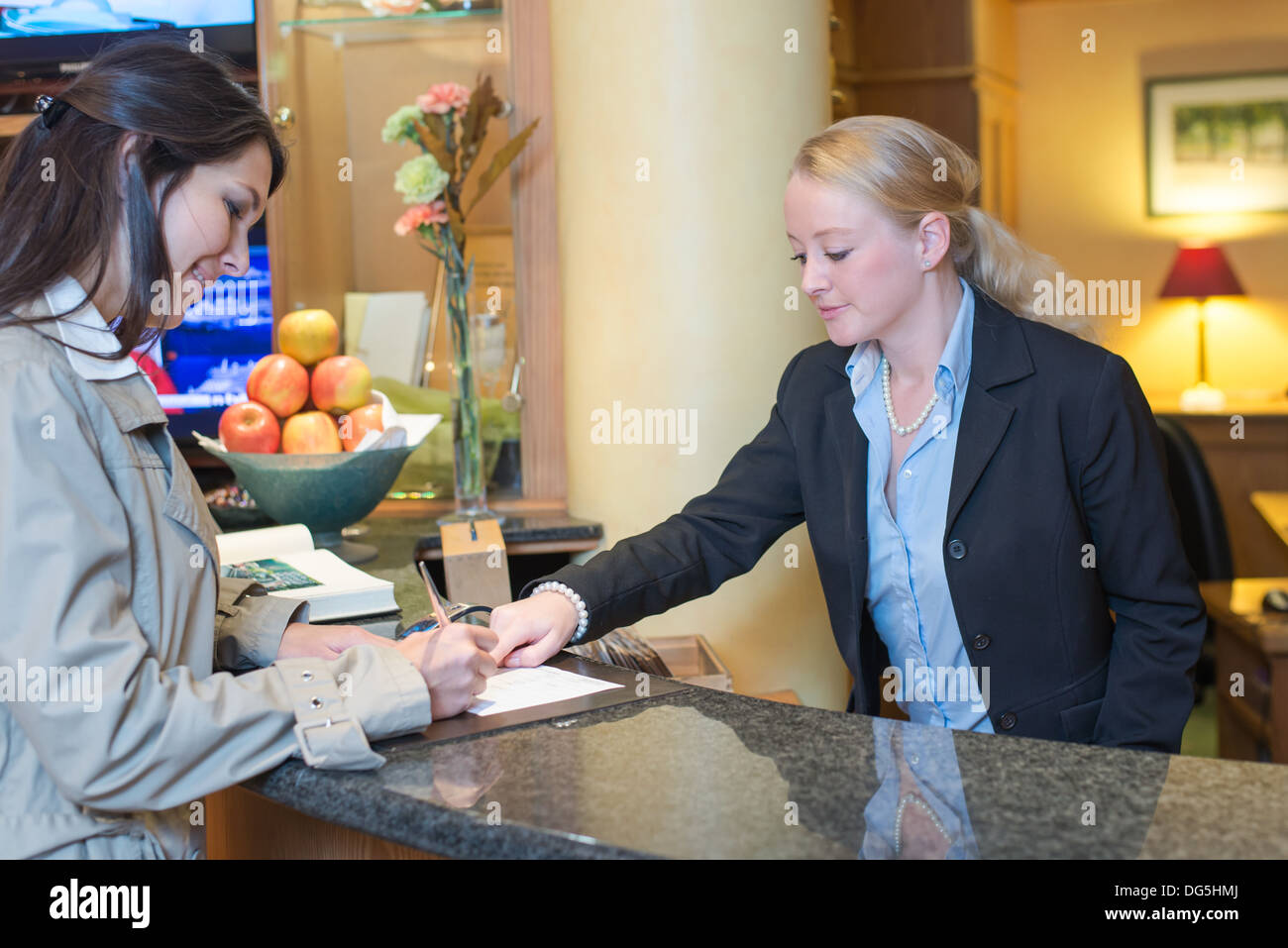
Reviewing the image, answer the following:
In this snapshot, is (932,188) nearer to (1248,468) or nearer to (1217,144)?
(1248,468)

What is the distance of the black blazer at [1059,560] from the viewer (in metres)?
1.59

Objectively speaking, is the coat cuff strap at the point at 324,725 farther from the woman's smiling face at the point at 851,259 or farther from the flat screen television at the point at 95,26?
the flat screen television at the point at 95,26

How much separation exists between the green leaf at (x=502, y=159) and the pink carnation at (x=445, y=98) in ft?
0.41

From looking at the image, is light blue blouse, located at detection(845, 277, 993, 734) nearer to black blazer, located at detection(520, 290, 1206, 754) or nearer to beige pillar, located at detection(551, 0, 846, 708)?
black blazer, located at detection(520, 290, 1206, 754)

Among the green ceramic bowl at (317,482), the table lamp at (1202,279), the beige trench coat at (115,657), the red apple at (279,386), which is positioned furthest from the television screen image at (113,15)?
the table lamp at (1202,279)

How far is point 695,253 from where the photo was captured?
2.43 meters

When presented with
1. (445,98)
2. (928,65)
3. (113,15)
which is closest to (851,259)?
(445,98)

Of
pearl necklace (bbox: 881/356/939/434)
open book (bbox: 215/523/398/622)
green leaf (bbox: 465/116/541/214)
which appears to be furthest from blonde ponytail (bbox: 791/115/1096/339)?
green leaf (bbox: 465/116/541/214)

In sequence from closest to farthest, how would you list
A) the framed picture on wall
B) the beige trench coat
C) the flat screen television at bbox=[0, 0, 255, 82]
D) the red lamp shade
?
the beige trench coat < the flat screen television at bbox=[0, 0, 255, 82] < the red lamp shade < the framed picture on wall

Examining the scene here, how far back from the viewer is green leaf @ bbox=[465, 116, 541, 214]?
2.62 m

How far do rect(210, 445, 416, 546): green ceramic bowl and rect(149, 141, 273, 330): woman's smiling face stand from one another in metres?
1.04

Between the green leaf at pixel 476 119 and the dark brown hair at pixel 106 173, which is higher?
the green leaf at pixel 476 119

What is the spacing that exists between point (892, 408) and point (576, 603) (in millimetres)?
540

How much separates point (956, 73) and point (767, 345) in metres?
3.84
